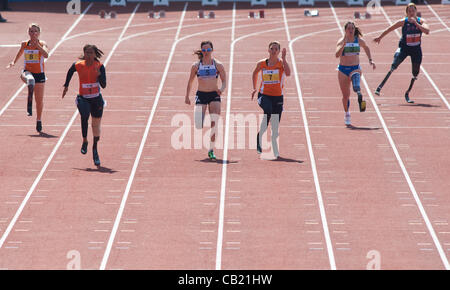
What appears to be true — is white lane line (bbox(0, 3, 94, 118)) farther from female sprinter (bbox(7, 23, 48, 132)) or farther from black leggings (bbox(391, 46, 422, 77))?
black leggings (bbox(391, 46, 422, 77))

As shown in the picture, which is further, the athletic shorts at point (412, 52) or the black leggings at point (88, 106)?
the athletic shorts at point (412, 52)

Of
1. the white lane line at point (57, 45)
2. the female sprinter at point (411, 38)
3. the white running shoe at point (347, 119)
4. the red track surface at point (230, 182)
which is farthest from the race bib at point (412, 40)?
the white lane line at point (57, 45)

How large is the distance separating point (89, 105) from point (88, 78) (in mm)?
468

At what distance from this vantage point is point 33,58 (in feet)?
59.4

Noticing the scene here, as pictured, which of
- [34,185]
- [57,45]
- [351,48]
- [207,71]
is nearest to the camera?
[34,185]

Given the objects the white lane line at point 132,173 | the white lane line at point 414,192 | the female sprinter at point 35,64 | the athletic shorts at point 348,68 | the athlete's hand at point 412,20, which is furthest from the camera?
the athlete's hand at point 412,20

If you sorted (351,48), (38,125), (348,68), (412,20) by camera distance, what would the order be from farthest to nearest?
(412,20)
(348,68)
(351,48)
(38,125)

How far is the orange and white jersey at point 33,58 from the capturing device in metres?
18.1

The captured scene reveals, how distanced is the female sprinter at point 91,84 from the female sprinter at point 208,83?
4.62 feet

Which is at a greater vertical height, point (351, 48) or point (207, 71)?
point (207, 71)

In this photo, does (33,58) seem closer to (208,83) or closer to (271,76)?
(208,83)

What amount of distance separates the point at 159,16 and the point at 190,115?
1205 centimetres

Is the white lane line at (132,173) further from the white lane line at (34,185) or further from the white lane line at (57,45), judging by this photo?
the white lane line at (57,45)

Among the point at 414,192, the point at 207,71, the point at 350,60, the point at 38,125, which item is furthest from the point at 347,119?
the point at 38,125
